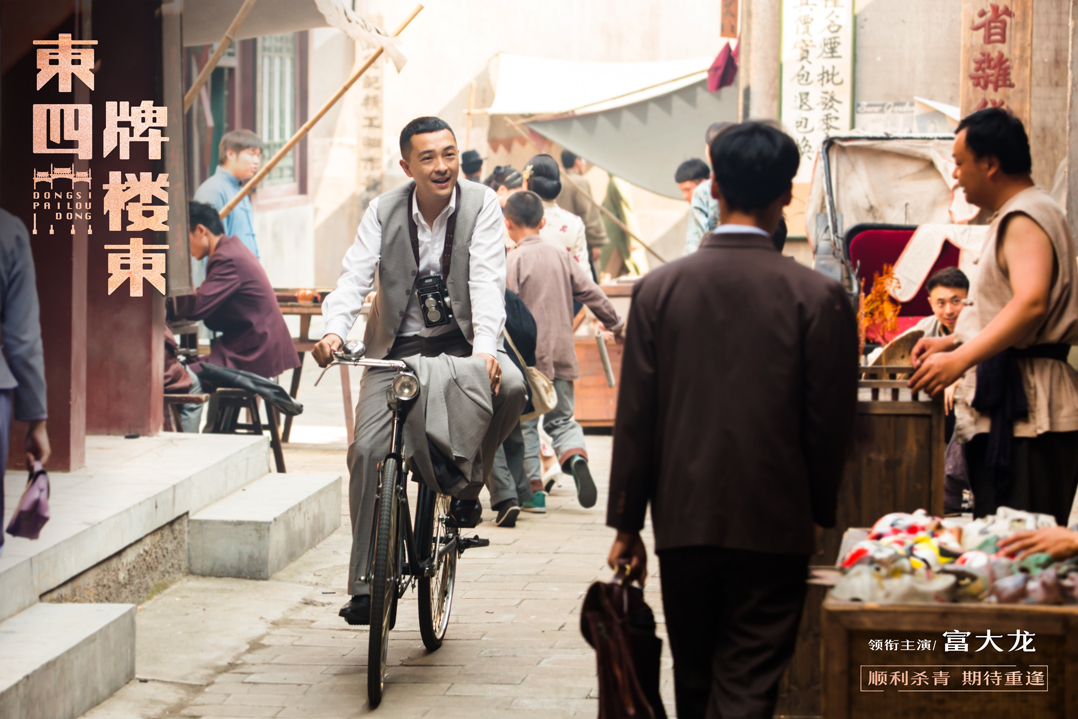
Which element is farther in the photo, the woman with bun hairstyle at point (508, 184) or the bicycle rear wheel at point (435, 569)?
the woman with bun hairstyle at point (508, 184)

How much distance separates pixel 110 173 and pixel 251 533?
2.06m

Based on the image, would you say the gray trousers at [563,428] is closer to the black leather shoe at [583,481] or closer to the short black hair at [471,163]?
the black leather shoe at [583,481]

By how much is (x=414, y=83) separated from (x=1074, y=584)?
1698cm

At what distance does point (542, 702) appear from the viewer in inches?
185

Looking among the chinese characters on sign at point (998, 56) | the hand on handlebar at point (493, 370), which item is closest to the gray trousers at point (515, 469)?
the hand on handlebar at point (493, 370)

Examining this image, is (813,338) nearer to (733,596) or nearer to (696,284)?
(696,284)

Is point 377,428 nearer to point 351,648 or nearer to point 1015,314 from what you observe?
point 351,648

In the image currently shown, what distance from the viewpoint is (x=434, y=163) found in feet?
16.7

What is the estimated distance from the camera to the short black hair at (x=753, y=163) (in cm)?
309

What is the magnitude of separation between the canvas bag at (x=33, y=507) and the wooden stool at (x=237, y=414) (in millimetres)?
3922

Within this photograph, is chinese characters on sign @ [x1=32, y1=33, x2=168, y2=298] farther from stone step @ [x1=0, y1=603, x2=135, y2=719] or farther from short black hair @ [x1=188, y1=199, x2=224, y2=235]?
stone step @ [x1=0, y1=603, x2=135, y2=719]

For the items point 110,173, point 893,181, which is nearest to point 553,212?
point 893,181

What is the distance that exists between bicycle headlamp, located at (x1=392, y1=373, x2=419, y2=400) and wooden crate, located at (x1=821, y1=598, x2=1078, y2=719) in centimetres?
215

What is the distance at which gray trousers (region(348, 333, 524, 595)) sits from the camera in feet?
15.6
